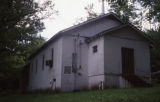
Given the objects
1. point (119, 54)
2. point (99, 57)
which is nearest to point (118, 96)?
point (99, 57)

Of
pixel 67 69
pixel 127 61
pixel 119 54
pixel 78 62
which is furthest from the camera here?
pixel 78 62

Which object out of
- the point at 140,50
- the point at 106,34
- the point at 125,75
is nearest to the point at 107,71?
the point at 125,75

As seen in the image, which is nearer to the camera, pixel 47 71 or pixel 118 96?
pixel 118 96

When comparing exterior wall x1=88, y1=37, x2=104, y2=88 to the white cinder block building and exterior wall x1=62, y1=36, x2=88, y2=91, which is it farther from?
exterior wall x1=62, y1=36, x2=88, y2=91

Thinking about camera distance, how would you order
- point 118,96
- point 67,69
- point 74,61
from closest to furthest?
1. point 118,96
2. point 67,69
3. point 74,61

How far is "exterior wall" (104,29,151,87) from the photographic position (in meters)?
14.5

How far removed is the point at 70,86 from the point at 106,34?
4.90 meters

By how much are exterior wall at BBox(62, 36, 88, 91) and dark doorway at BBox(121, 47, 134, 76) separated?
10.1ft

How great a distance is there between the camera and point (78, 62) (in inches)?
648

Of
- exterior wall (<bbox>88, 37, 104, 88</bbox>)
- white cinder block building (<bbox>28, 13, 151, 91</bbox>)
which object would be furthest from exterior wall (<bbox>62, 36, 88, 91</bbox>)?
exterior wall (<bbox>88, 37, 104, 88</bbox>)

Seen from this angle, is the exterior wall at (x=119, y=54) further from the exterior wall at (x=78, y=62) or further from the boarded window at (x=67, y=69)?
the boarded window at (x=67, y=69)

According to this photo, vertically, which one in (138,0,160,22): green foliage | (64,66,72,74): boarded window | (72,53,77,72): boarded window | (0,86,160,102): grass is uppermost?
(138,0,160,22): green foliage

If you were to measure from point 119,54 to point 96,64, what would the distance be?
1.91 meters

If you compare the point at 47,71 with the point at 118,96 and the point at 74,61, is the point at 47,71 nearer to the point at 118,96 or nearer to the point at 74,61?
the point at 74,61
